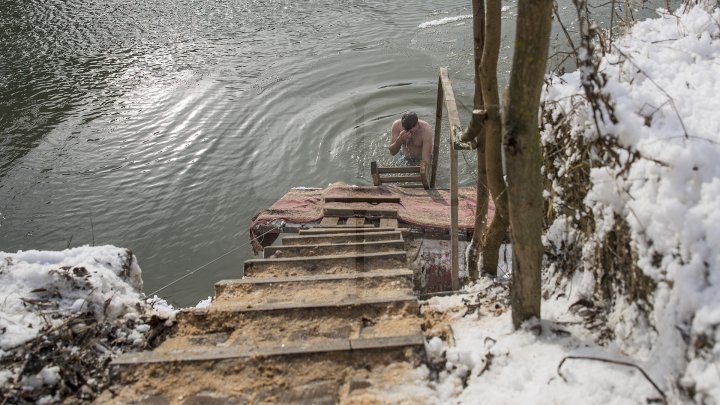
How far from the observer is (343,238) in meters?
5.40

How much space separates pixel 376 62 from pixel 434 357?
41.3 ft

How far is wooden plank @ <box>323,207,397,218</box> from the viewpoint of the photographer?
21.2 feet

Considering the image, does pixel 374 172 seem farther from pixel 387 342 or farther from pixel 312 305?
pixel 387 342

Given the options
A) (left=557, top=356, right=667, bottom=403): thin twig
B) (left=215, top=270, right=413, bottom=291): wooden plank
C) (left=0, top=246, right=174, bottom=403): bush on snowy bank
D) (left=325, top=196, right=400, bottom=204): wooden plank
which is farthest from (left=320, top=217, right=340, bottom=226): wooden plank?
(left=557, top=356, right=667, bottom=403): thin twig

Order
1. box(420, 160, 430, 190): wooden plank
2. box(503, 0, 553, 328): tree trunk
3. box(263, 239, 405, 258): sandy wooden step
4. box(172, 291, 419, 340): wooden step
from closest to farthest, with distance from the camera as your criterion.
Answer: box(503, 0, 553, 328): tree trunk < box(172, 291, 419, 340): wooden step < box(263, 239, 405, 258): sandy wooden step < box(420, 160, 430, 190): wooden plank

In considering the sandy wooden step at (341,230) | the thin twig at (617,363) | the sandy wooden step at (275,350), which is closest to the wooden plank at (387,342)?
the sandy wooden step at (275,350)

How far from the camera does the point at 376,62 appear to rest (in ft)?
47.4

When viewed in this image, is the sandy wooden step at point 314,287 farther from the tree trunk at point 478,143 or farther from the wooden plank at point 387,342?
the tree trunk at point 478,143

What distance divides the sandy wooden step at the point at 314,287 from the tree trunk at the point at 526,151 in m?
1.07

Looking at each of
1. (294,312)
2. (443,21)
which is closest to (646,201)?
(294,312)

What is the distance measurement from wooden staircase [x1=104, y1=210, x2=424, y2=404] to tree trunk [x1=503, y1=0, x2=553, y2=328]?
653 mm

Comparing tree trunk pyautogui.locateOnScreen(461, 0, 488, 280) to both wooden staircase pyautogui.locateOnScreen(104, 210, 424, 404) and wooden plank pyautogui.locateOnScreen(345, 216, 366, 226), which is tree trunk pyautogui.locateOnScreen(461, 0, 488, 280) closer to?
wooden staircase pyautogui.locateOnScreen(104, 210, 424, 404)

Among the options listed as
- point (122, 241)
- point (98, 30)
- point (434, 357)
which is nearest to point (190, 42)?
point (98, 30)

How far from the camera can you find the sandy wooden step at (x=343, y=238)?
5352mm
